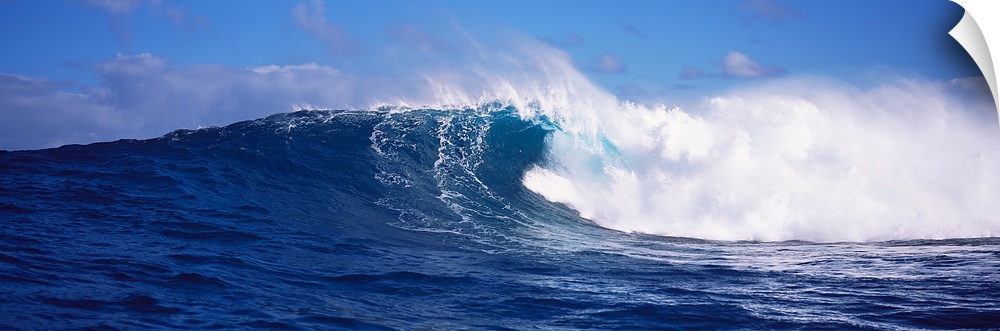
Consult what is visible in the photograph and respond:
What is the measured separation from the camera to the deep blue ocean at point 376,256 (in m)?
5.76

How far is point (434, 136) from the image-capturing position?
17266 millimetres

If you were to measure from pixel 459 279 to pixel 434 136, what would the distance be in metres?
10.0

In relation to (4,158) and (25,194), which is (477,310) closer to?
(25,194)

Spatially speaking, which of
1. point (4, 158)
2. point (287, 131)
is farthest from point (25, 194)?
point (287, 131)

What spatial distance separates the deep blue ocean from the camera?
5.76 metres

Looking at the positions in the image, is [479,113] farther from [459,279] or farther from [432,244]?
[459,279]

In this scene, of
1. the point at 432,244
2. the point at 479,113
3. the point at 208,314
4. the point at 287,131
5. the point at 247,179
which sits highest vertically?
the point at 479,113

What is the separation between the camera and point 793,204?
14.0 metres

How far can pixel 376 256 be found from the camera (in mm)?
8797

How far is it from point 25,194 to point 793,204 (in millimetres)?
14630

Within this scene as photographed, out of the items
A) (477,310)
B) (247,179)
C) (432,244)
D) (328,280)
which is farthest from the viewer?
(247,179)

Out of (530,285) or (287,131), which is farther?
(287,131)

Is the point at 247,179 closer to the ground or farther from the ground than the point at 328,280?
farther from the ground

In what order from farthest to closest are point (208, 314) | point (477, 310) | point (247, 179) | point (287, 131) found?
1. point (287, 131)
2. point (247, 179)
3. point (477, 310)
4. point (208, 314)
